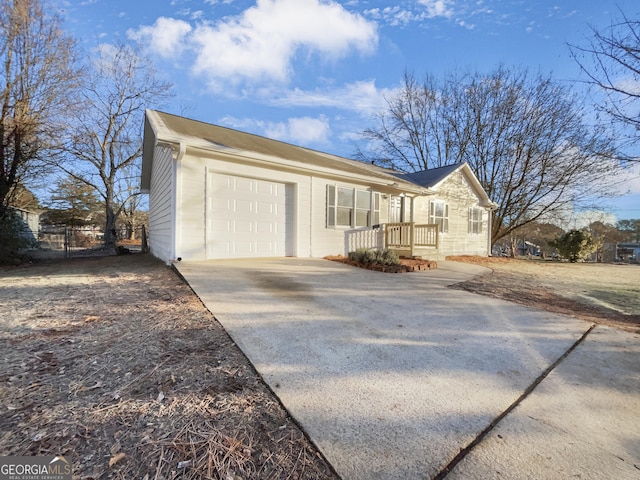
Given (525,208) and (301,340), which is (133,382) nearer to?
A: (301,340)

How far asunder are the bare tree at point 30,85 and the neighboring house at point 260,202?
342 cm

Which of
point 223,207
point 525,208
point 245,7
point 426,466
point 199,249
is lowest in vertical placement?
point 426,466

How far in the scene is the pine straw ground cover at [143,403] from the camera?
132 centimetres

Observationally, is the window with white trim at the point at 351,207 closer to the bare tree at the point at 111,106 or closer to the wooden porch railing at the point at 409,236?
the wooden porch railing at the point at 409,236

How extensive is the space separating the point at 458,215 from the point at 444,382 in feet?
44.3

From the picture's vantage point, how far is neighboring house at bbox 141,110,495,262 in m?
6.26

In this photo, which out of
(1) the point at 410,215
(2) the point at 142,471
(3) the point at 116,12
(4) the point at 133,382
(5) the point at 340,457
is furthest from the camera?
(1) the point at 410,215

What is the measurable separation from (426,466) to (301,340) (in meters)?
1.51

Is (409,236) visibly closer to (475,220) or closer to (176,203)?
(176,203)

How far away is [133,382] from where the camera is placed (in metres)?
1.93

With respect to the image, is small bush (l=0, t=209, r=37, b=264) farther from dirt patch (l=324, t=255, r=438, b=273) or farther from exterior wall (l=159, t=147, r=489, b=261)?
dirt patch (l=324, t=255, r=438, b=273)

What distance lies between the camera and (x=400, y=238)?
9547 millimetres

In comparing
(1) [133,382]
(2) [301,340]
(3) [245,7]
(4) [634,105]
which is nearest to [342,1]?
(3) [245,7]

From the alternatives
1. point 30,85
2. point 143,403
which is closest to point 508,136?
point 143,403
